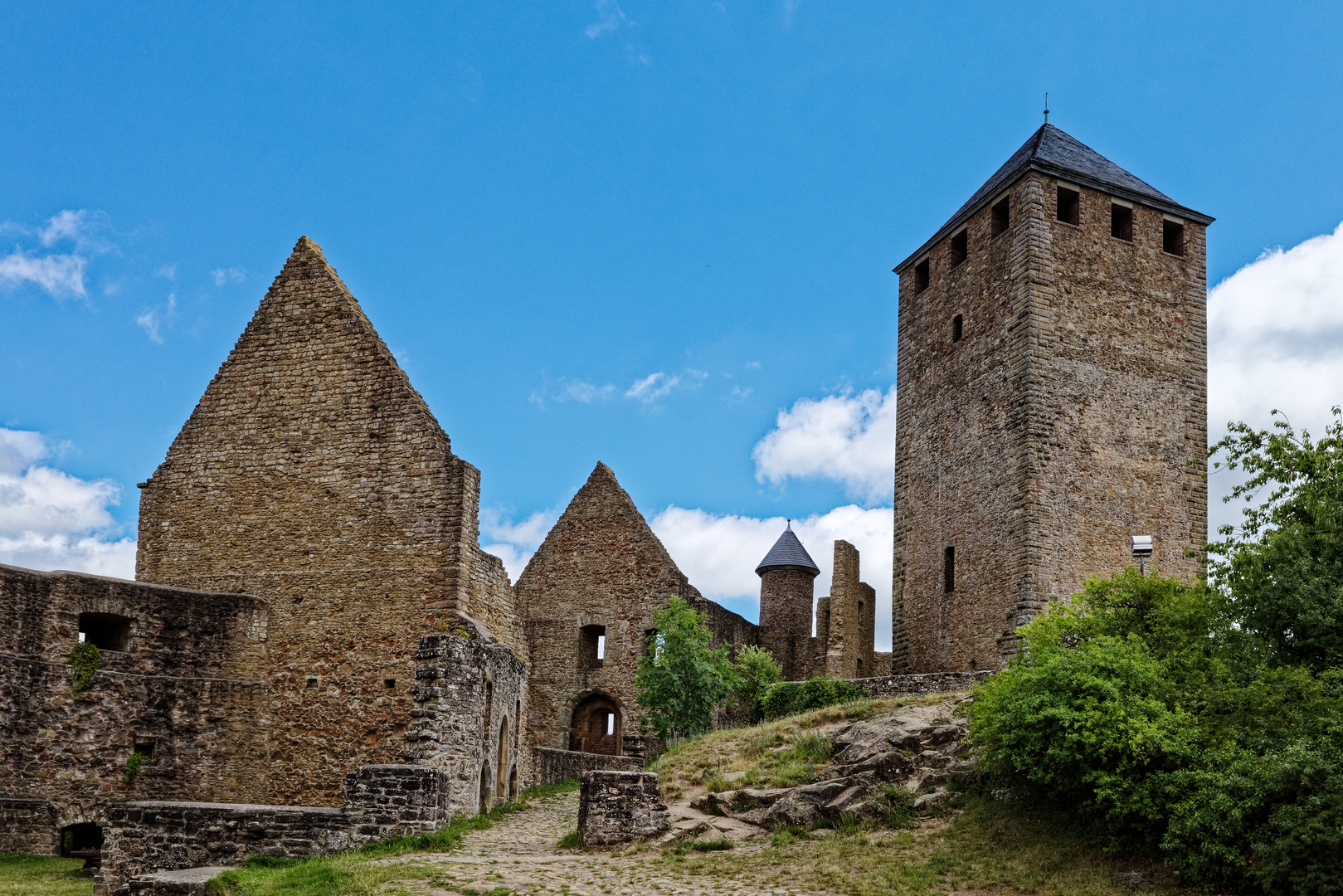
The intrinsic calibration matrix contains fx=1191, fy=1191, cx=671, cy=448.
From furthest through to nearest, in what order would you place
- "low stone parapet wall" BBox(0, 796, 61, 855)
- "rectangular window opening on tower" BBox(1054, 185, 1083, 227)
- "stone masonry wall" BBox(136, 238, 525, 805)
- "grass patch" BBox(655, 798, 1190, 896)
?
"rectangular window opening on tower" BBox(1054, 185, 1083, 227), "stone masonry wall" BBox(136, 238, 525, 805), "low stone parapet wall" BBox(0, 796, 61, 855), "grass patch" BBox(655, 798, 1190, 896)

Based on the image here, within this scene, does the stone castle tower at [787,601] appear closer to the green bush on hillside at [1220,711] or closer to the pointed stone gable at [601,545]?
the pointed stone gable at [601,545]

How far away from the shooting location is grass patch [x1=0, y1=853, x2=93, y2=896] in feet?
44.4

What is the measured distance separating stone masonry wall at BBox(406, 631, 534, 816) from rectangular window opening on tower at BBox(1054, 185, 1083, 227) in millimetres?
16704

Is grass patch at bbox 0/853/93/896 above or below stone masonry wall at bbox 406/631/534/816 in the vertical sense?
below

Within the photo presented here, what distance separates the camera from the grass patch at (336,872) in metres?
12.0

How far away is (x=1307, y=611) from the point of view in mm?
13281

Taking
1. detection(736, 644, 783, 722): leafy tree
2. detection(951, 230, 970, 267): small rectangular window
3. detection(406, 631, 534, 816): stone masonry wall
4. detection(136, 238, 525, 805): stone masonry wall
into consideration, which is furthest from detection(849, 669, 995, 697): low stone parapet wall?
detection(951, 230, 970, 267): small rectangular window

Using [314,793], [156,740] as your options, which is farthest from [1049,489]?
[156,740]

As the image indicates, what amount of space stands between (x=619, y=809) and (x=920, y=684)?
887 centimetres

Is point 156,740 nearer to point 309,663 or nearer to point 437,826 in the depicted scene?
point 309,663

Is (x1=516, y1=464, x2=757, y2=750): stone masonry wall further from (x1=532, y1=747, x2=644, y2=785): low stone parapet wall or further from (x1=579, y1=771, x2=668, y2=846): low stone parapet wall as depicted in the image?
(x1=579, y1=771, x2=668, y2=846): low stone parapet wall

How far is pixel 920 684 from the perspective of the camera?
22.5 meters

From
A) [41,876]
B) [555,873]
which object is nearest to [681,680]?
[555,873]

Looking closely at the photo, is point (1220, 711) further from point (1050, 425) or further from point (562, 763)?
point (562, 763)
